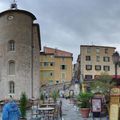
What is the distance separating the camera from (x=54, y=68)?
119 metres

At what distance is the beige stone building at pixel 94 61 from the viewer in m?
107

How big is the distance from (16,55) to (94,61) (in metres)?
54.3

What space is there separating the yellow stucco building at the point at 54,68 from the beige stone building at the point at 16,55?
186ft

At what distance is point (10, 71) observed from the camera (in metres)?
57.6

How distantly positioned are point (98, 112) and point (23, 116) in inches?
227

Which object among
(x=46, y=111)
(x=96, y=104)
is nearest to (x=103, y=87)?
(x=46, y=111)

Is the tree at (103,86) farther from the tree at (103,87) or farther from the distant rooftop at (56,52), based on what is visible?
the distant rooftop at (56,52)

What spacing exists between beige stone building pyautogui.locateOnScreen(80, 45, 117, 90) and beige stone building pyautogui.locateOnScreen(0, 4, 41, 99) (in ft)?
154

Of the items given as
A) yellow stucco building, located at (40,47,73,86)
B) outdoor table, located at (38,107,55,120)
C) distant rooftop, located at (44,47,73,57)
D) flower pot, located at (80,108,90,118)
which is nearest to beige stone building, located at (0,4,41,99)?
outdoor table, located at (38,107,55,120)

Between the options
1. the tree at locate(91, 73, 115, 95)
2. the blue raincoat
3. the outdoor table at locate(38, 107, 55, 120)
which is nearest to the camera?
the blue raincoat

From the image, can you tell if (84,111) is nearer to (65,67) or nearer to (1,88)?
(1,88)

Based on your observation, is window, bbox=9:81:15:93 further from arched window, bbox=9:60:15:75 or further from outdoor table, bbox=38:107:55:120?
outdoor table, bbox=38:107:55:120

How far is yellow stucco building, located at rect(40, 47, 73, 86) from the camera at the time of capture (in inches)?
4606

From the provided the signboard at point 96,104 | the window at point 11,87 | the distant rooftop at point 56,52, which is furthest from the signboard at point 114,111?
the distant rooftop at point 56,52
